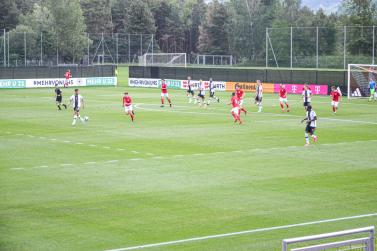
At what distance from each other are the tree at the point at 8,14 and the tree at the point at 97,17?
14.2 m

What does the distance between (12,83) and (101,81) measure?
1086 centimetres

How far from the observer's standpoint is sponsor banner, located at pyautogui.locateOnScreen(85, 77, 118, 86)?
3342 inches

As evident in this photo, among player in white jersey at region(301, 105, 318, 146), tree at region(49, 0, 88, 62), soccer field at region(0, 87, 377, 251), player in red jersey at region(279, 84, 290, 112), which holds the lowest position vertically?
soccer field at region(0, 87, 377, 251)

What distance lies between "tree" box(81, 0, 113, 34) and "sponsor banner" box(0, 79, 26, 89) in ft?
195

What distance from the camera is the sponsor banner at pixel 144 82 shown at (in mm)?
82125

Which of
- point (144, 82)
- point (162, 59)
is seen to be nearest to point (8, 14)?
point (162, 59)

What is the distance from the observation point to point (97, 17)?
13950 cm

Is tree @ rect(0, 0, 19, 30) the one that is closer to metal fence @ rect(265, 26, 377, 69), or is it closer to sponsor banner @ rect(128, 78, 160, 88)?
sponsor banner @ rect(128, 78, 160, 88)

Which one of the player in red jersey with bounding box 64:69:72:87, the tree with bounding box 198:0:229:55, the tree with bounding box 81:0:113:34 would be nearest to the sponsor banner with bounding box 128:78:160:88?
the player in red jersey with bounding box 64:69:72:87

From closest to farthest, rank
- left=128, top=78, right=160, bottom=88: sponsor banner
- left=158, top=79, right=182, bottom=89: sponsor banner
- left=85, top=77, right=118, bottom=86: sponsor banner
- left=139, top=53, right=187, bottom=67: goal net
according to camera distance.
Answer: left=158, top=79, right=182, bottom=89: sponsor banner < left=128, top=78, right=160, bottom=88: sponsor banner < left=85, top=77, right=118, bottom=86: sponsor banner < left=139, top=53, right=187, bottom=67: goal net

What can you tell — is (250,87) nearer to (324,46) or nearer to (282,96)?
(324,46)

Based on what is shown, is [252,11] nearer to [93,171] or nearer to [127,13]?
[127,13]

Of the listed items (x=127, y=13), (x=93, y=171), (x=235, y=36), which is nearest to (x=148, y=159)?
(x=93, y=171)

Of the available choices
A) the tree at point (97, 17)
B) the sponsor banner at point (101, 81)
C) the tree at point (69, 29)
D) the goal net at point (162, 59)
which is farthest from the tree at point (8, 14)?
the sponsor banner at point (101, 81)
